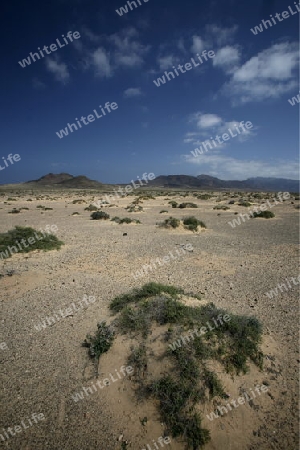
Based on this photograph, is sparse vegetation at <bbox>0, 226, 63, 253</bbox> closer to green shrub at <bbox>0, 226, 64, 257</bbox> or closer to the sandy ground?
green shrub at <bbox>0, 226, 64, 257</bbox>

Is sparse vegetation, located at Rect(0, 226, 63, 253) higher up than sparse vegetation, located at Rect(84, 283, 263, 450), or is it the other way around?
sparse vegetation, located at Rect(0, 226, 63, 253)

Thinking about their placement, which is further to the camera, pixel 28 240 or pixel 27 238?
pixel 27 238

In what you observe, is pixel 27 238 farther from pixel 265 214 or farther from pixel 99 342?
pixel 265 214

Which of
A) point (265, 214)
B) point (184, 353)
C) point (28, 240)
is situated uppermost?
point (28, 240)

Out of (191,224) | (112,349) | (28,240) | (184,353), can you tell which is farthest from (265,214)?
(112,349)

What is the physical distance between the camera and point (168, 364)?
4465 mm

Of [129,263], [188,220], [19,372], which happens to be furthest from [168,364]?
[188,220]

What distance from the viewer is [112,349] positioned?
16.6 ft

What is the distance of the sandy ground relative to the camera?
3846 millimetres

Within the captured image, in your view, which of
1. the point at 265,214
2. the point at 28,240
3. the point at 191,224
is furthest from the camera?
the point at 265,214

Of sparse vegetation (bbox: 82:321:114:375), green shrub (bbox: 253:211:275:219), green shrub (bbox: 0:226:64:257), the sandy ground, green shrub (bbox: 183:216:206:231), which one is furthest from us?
green shrub (bbox: 253:211:275:219)

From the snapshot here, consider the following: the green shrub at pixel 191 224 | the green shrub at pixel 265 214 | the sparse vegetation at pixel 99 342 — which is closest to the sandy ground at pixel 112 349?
the sparse vegetation at pixel 99 342

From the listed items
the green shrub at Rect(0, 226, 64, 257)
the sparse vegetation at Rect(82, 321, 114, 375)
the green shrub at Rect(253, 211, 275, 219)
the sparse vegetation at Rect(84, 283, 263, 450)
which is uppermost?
the green shrub at Rect(0, 226, 64, 257)

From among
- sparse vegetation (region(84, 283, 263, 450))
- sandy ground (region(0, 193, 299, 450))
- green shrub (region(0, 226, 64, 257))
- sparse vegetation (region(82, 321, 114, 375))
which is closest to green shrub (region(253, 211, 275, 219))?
sandy ground (region(0, 193, 299, 450))
